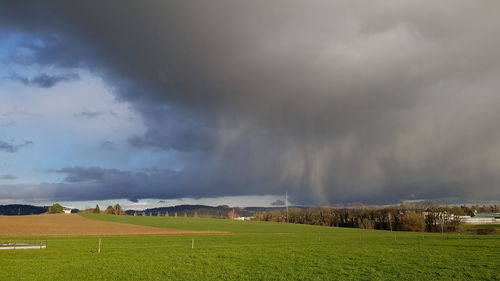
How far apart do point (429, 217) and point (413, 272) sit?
167700mm

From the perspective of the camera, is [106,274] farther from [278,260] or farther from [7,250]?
[7,250]

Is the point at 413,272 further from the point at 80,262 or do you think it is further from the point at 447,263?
the point at 80,262

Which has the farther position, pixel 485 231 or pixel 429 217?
pixel 429 217

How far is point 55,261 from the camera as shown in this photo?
Answer: 44875mm

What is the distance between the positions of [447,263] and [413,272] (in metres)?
8.29

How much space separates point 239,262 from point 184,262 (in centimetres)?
588

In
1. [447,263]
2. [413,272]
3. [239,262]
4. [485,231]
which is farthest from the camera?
[485,231]

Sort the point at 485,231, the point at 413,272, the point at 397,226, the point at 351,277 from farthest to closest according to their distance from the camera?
the point at 397,226, the point at 485,231, the point at 413,272, the point at 351,277

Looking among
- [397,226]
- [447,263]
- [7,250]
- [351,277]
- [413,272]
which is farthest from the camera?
[397,226]

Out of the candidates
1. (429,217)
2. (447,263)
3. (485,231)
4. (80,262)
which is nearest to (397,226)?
(429,217)

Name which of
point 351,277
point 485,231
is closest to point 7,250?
point 351,277

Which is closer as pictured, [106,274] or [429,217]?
[106,274]

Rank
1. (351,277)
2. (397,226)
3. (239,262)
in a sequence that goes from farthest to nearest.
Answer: (397,226), (239,262), (351,277)

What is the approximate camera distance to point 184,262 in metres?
43.1
